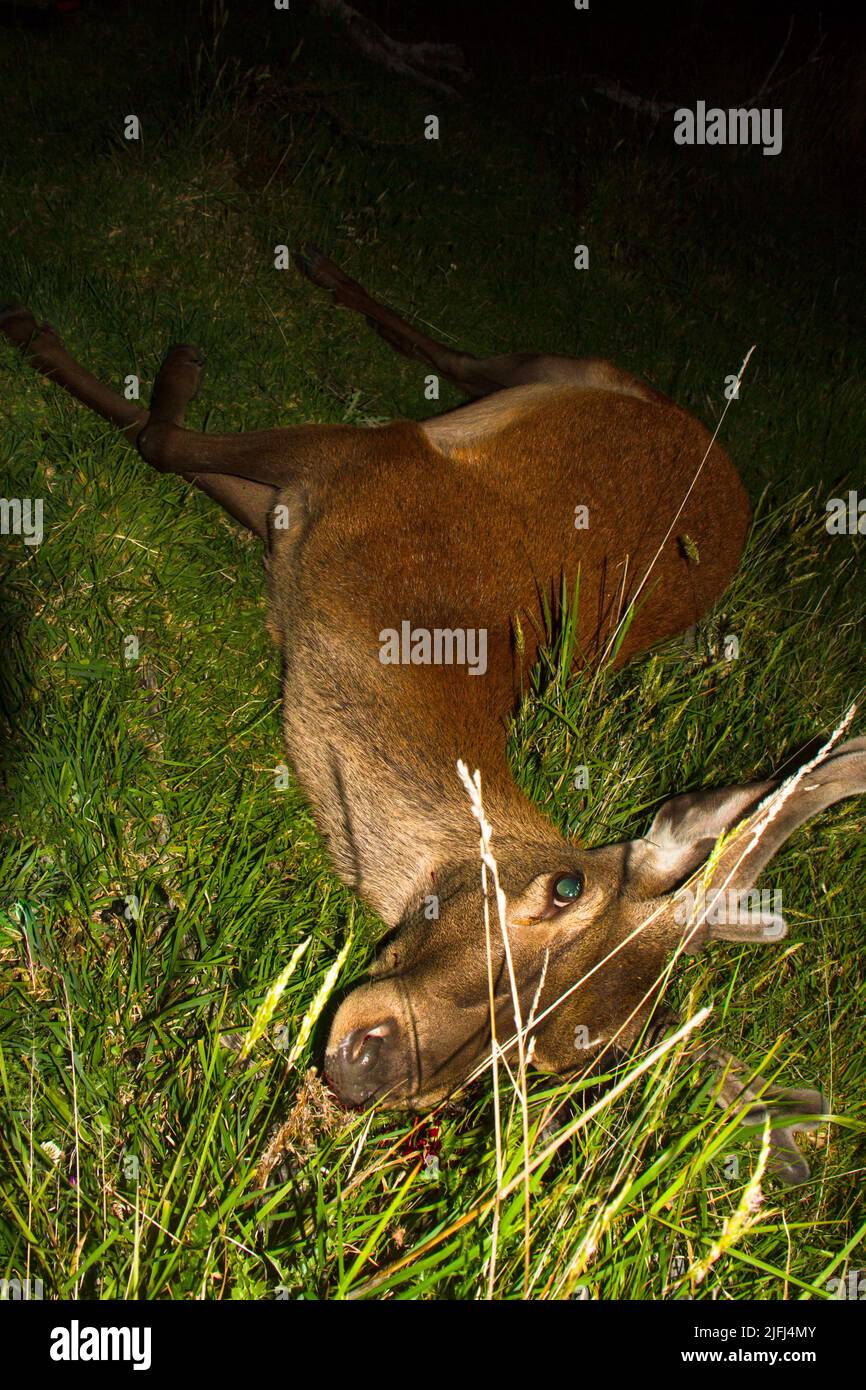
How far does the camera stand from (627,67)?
7.38 meters

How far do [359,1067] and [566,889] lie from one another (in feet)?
2.70

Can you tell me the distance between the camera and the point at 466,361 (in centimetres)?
528

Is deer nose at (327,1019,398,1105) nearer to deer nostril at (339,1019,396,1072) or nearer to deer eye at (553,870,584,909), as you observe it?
deer nostril at (339,1019,396,1072)

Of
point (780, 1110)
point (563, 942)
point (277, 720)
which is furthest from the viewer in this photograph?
point (277, 720)

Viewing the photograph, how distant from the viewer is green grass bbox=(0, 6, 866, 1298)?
8.00 ft

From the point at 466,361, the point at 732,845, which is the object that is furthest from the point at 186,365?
the point at 732,845

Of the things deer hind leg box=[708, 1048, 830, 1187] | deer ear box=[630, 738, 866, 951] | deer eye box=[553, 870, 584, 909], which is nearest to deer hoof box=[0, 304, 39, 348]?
deer eye box=[553, 870, 584, 909]

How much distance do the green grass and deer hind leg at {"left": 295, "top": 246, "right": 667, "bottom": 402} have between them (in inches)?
4.1

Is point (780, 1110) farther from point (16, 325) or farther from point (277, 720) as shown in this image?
point (16, 325)

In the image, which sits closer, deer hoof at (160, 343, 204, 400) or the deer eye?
the deer eye

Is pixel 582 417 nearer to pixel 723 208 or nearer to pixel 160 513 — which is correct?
pixel 160 513

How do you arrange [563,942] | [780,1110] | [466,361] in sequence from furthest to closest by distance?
[466,361] < [563,942] < [780,1110]

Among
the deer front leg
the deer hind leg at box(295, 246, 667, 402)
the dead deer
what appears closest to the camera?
the dead deer

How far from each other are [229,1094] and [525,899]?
104cm
